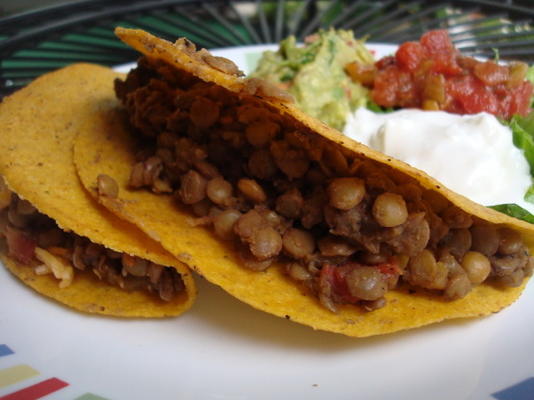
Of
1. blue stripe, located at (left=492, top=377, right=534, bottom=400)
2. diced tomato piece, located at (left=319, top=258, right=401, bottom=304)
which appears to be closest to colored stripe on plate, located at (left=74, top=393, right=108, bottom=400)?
diced tomato piece, located at (left=319, top=258, right=401, bottom=304)

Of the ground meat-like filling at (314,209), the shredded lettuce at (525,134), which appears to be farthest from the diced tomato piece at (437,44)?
the ground meat-like filling at (314,209)

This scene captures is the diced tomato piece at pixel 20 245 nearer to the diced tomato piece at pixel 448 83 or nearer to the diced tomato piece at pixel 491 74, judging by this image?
the diced tomato piece at pixel 448 83

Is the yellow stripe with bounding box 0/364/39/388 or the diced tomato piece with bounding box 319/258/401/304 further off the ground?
the diced tomato piece with bounding box 319/258/401/304

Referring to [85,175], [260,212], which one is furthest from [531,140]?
[85,175]

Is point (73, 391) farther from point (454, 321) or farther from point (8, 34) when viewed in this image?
point (8, 34)

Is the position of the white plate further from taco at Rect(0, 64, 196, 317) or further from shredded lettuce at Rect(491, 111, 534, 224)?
shredded lettuce at Rect(491, 111, 534, 224)

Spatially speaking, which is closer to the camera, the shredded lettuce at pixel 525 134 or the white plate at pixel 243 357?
the white plate at pixel 243 357

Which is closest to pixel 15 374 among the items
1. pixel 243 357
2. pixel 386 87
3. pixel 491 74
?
pixel 243 357
